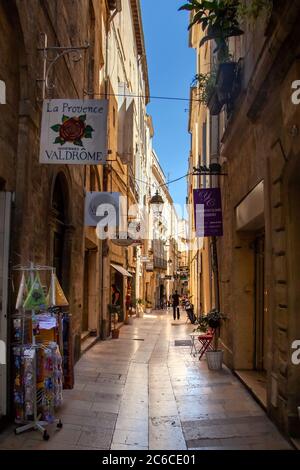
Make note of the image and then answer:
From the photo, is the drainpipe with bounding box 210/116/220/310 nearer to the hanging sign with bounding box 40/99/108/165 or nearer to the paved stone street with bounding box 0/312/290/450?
the paved stone street with bounding box 0/312/290/450

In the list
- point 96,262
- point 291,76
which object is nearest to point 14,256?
point 291,76

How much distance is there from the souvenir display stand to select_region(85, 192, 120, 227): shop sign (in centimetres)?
614

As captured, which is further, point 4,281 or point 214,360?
point 214,360

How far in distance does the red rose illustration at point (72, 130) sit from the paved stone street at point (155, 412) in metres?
3.52

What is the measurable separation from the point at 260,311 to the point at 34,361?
190 inches

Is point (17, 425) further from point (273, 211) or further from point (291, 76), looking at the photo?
point (291, 76)

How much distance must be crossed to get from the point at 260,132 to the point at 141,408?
422 centimetres

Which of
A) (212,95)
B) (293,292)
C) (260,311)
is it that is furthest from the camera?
(212,95)

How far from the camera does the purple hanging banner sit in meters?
10.9

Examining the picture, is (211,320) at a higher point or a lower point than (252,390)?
higher

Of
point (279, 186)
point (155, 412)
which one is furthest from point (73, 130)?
point (155, 412)

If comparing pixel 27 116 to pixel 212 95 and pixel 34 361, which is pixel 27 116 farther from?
pixel 212 95

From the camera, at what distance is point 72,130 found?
253 inches

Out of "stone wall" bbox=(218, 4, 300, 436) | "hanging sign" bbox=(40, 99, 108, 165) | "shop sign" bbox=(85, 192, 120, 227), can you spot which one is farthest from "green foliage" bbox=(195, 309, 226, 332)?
"hanging sign" bbox=(40, 99, 108, 165)
